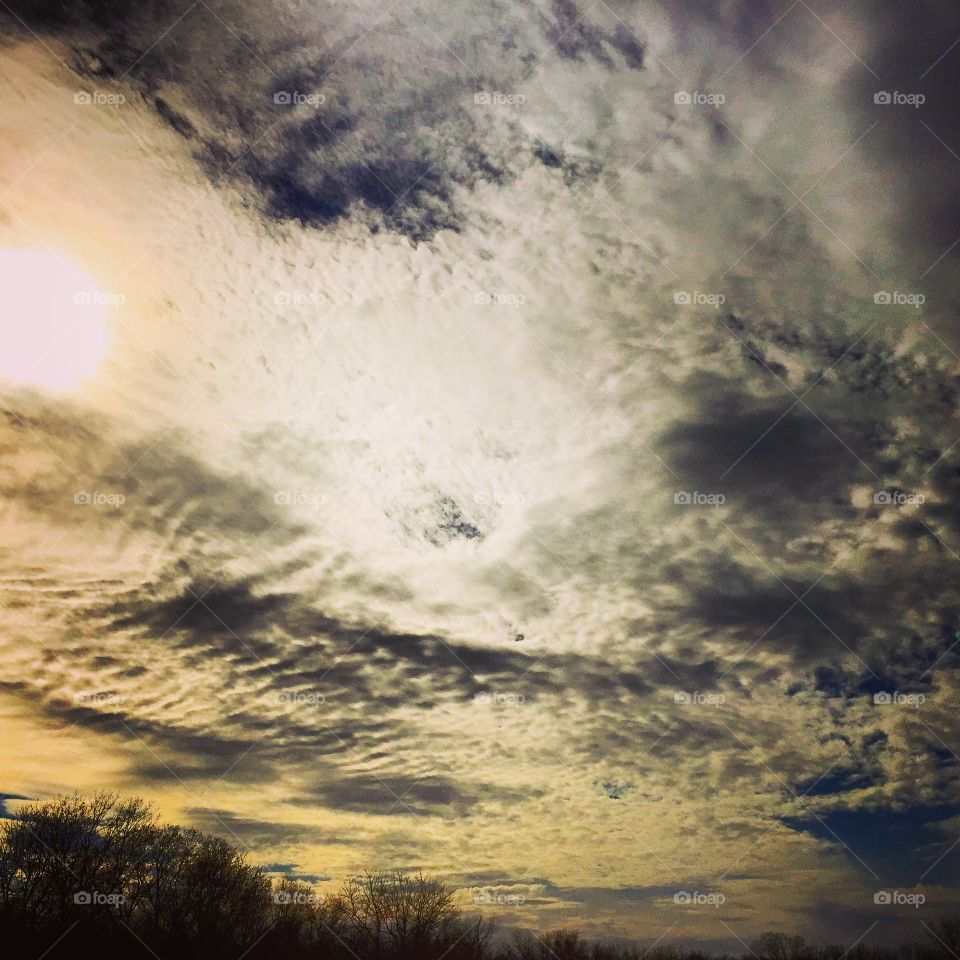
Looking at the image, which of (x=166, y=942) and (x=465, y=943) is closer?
(x=166, y=942)

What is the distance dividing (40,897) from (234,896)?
1891cm

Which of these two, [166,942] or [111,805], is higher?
[111,805]

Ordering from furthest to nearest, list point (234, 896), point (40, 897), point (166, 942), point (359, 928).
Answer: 1. point (359, 928)
2. point (234, 896)
3. point (166, 942)
4. point (40, 897)

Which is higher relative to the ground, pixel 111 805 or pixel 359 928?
pixel 111 805

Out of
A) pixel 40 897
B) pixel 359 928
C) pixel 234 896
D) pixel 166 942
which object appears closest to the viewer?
pixel 40 897

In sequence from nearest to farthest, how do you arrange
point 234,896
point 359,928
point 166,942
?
point 166,942 → point 234,896 → point 359,928

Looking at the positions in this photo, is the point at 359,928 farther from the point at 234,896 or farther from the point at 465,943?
the point at 234,896

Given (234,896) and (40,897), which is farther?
(234,896)

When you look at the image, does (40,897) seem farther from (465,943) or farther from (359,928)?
(465,943)

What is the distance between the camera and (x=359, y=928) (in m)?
88.9

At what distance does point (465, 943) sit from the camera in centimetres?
9369

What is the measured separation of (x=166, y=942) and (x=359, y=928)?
98.8 feet

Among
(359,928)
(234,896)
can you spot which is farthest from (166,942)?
(359,928)

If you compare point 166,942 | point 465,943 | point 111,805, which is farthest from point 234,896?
point 465,943
